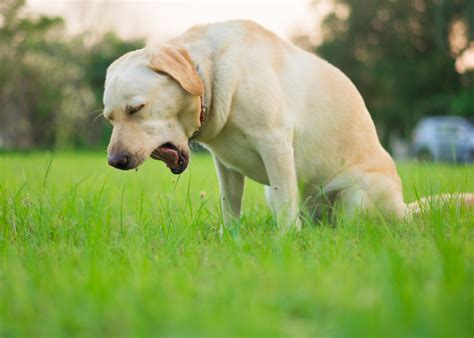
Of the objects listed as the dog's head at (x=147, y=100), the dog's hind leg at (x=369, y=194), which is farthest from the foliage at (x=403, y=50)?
the dog's head at (x=147, y=100)

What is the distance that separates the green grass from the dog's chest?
56cm

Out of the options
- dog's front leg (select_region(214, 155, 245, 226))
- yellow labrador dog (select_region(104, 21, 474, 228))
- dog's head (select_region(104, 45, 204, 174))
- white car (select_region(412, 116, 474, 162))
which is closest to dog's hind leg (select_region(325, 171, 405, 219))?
yellow labrador dog (select_region(104, 21, 474, 228))

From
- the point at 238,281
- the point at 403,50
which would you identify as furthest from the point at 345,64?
the point at 238,281

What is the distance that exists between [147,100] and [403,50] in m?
26.2

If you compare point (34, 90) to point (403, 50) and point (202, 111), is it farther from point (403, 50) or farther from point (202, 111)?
point (202, 111)

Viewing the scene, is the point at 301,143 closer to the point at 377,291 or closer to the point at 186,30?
the point at 186,30

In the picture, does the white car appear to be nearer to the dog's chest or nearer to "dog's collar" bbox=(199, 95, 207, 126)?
the dog's chest

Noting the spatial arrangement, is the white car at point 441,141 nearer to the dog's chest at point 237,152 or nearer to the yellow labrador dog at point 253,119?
the yellow labrador dog at point 253,119

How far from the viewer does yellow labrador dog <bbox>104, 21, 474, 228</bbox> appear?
9.87ft

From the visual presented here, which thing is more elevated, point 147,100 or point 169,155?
point 147,100

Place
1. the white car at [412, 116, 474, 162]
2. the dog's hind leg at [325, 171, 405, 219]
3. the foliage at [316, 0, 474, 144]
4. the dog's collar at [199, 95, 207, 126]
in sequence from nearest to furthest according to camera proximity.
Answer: the dog's collar at [199, 95, 207, 126], the dog's hind leg at [325, 171, 405, 219], the white car at [412, 116, 474, 162], the foliage at [316, 0, 474, 144]

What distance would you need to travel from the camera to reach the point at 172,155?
3193 millimetres

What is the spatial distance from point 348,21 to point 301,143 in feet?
83.2

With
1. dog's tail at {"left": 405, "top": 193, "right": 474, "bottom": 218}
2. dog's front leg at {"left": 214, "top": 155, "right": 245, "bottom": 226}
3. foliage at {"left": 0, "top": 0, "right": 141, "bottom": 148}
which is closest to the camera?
dog's tail at {"left": 405, "top": 193, "right": 474, "bottom": 218}
